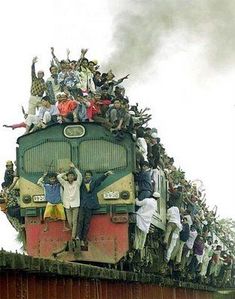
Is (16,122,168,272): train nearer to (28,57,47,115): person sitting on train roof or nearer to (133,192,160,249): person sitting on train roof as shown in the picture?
(133,192,160,249): person sitting on train roof

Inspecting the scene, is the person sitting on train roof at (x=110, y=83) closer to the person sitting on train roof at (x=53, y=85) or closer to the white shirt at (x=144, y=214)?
the person sitting on train roof at (x=53, y=85)

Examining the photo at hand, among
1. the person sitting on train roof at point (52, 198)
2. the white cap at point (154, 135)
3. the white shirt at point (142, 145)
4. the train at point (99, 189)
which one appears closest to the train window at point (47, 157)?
the train at point (99, 189)

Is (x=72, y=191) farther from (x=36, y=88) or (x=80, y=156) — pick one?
(x=36, y=88)

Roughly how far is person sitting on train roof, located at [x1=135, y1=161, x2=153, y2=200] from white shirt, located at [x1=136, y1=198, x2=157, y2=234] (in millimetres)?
136

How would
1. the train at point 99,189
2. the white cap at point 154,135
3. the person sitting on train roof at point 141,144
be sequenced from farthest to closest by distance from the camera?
the white cap at point 154,135 < the person sitting on train roof at point 141,144 < the train at point 99,189

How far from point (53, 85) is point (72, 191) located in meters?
2.69

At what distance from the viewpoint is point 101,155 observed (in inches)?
567

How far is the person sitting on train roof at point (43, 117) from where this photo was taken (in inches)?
579

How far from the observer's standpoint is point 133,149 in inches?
566

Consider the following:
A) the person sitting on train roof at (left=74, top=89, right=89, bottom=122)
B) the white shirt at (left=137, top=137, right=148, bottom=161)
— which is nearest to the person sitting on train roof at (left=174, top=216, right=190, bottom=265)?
the white shirt at (left=137, top=137, right=148, bottom=161)

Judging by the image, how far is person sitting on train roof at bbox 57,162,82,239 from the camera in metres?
13.8

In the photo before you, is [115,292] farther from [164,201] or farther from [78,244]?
[164,201]

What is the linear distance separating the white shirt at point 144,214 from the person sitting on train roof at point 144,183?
0.14m

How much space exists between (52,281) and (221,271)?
2427 centimetres
